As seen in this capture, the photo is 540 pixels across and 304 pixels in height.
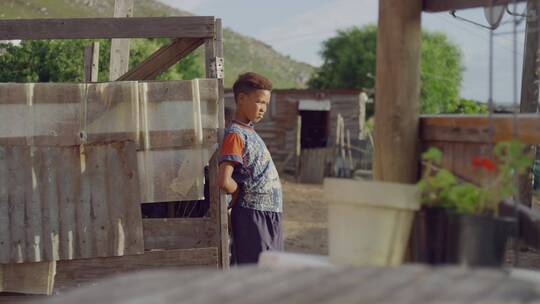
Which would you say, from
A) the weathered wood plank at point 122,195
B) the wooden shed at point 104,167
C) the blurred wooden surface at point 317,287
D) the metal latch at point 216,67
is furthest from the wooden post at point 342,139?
the blurred wooden surface at point 317,287

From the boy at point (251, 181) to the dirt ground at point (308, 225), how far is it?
3467 millimetres

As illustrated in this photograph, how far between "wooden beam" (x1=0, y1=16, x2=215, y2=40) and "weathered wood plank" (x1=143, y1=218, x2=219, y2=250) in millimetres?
1253

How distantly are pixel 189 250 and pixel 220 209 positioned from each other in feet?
1.14

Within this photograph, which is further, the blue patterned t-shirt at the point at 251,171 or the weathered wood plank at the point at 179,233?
the weathered wood plank at the point at 179,233

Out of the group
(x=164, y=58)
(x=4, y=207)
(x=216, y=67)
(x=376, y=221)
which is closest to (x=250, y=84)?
(x=216, y=67)

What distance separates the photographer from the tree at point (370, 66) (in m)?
41.7

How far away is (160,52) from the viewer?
20.4 feet

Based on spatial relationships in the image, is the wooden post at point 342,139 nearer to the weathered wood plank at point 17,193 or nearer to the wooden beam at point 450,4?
the weathered wood plank at point 17,193

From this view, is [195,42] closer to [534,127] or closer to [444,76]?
[534,127]

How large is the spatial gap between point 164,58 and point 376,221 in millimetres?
3846

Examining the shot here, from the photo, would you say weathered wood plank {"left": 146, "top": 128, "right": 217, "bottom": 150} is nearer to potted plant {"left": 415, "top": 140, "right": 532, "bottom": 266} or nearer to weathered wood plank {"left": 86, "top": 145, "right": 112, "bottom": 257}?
weathered wood plank {"left": 86, "top": 145, "right": 112, "bottom": 257}

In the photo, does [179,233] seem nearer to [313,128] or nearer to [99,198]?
[99,198]

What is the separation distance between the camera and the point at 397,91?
332 cm

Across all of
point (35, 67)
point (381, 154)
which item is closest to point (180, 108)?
point (381, 154)
